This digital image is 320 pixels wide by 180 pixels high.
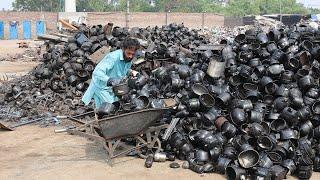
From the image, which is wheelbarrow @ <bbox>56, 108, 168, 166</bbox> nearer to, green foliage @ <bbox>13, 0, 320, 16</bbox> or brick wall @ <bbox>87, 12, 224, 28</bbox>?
brick wall @ <bbox>87, 12, 224, 28</bbox>

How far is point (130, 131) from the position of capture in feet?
20.8

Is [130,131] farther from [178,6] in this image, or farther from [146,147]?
[178,6]

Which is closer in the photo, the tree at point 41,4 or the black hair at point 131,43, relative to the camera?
the black hair at point 131,43

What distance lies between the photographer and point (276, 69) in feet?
23.6

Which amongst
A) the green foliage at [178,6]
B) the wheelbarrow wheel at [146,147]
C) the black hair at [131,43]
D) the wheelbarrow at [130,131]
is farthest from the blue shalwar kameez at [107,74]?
the green foliage at [178,6]

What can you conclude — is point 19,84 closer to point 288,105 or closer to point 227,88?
point 227,88

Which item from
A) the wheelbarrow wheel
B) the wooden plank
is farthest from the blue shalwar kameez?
the wooden plank

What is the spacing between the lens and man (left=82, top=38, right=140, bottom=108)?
22.5 feet

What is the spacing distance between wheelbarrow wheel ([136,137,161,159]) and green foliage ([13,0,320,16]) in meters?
70.7

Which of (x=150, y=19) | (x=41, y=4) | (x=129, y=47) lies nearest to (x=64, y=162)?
(x=129, y=47)

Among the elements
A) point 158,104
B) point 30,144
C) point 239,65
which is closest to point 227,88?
point 239,65

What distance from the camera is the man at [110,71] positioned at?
687 cm

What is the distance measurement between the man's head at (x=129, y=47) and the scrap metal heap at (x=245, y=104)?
0.73m

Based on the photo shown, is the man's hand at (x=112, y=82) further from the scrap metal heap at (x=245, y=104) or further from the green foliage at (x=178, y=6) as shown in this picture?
the green foliage at (x=178, y=6)
